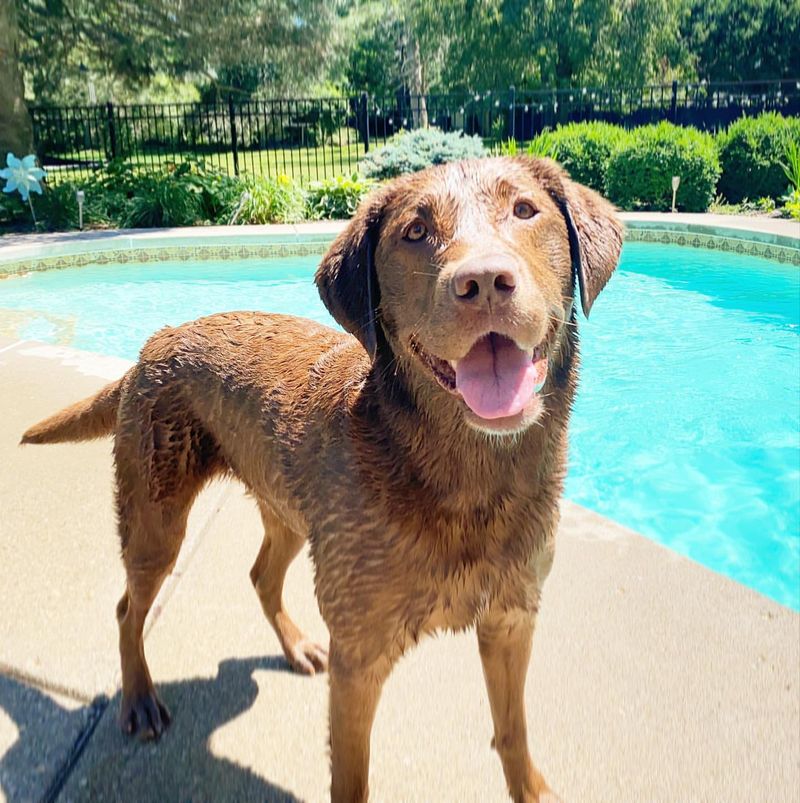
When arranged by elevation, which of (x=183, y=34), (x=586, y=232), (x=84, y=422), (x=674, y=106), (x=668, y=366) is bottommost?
(x=668, y=366)

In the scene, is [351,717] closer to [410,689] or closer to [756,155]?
[410,689]

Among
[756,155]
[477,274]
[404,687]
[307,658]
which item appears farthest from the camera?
[756,155]

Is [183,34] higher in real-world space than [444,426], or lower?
higher

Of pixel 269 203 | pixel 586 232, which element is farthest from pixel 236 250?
pixel 586 232

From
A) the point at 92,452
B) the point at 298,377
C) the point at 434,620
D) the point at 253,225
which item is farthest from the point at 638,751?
the point at 253,225

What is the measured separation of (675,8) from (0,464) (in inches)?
1675

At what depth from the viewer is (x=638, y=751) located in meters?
2.39

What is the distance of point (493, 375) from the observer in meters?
1.86

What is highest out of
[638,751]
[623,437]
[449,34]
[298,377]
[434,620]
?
[449,34]

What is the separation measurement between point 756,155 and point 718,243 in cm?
407

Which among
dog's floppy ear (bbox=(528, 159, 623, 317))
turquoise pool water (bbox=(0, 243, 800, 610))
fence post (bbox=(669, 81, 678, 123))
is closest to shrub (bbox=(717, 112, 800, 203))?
turquoise pool water (bbox=(0, 243, 800, 610))

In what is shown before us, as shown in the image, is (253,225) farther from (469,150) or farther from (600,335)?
(600,335)

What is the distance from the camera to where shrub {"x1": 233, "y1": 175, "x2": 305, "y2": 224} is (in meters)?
15.0

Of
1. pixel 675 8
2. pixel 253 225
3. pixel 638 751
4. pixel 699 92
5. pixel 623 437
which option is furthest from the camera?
pixel 675 8
